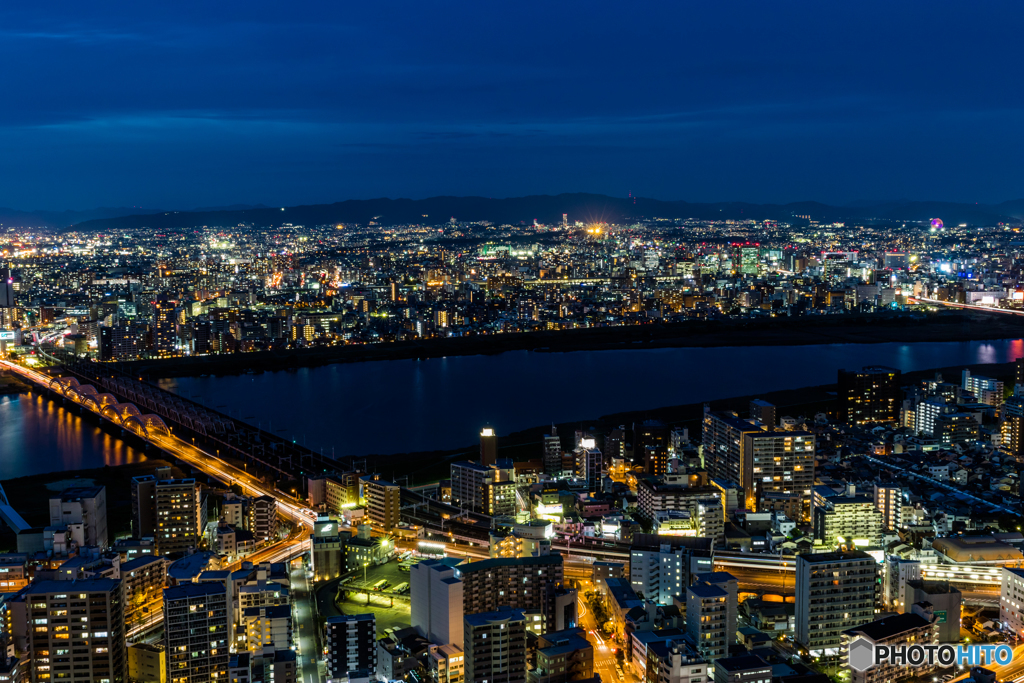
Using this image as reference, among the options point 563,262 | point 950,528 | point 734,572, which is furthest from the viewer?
point 563,262

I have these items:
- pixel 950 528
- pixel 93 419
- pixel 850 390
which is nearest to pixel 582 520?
pixel 950 528

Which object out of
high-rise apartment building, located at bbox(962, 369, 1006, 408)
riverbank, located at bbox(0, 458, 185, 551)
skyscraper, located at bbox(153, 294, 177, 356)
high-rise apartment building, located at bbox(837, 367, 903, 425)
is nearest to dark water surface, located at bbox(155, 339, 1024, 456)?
riverbank, located at bbox(0, 458, 185, 551)

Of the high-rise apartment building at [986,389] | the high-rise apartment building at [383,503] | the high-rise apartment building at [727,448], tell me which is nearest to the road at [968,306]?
the high-rise apartment building at [986,389]

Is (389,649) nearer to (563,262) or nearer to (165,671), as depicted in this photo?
(165,671)

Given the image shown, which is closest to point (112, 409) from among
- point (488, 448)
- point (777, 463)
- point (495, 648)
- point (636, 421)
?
point (488, 448)

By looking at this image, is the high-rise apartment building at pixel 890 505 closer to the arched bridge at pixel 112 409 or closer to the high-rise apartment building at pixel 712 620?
the high-rise apartment building at pixel 712 620

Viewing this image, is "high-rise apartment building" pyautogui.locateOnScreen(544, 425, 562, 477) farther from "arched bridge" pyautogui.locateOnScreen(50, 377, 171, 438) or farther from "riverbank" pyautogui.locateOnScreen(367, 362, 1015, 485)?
"arched bridge" pyautogui.locateOnScreen(50, 377, 171, 438)
